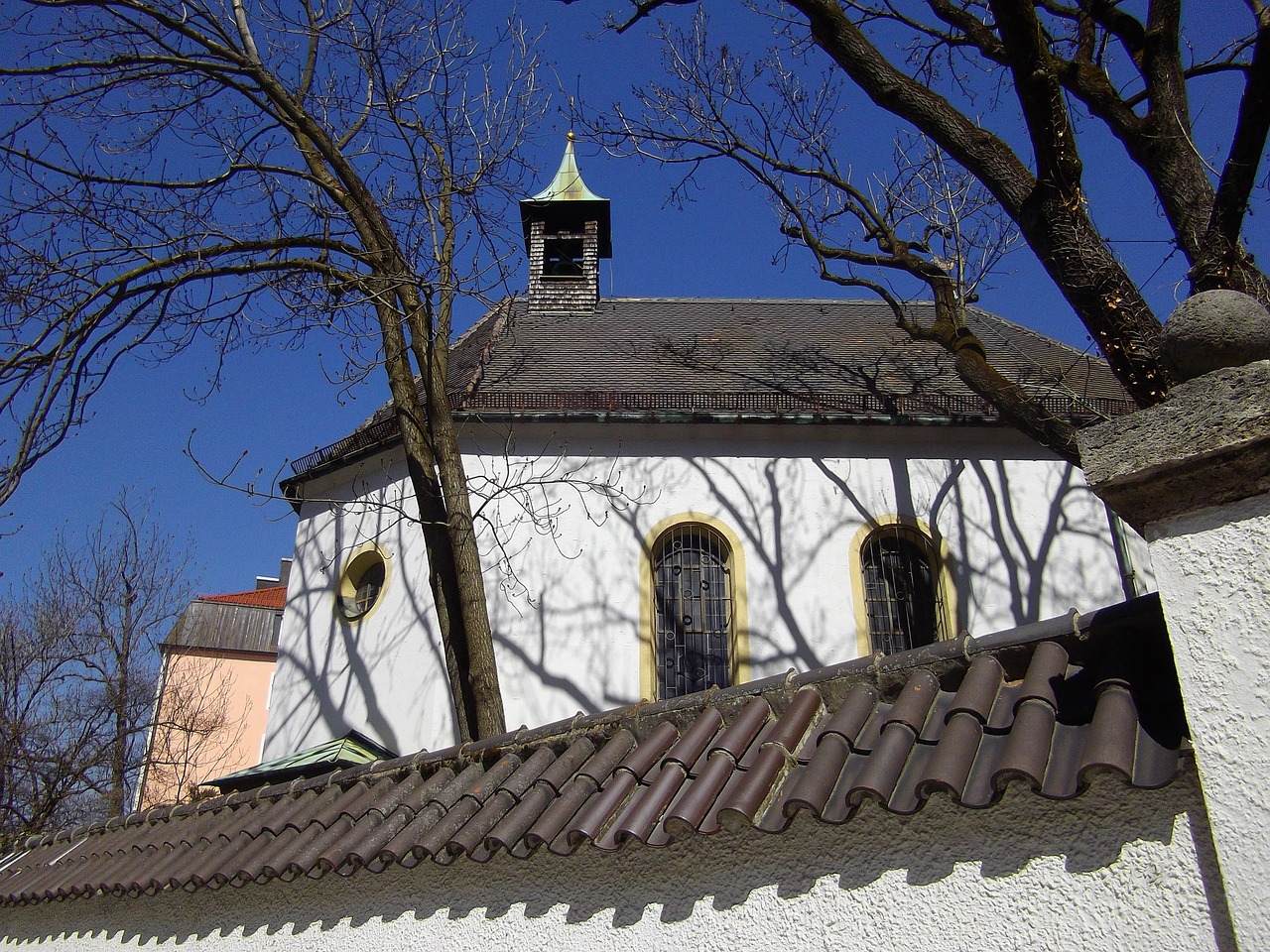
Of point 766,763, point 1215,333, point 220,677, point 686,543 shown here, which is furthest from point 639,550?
point 220,677

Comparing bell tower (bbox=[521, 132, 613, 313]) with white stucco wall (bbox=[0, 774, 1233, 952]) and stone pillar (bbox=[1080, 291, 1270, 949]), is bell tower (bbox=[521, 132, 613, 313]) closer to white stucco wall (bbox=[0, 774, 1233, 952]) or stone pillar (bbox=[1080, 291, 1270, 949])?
white stucco wall (bbox=[0, 774, 1233, 952])

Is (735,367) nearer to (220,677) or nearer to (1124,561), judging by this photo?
(1124,561)

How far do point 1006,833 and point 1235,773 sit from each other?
63 centimetres

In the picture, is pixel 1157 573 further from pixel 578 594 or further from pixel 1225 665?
pixel 578 594

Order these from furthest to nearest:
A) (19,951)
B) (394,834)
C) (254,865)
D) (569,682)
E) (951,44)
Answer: (569,682) → (951,44) → (19,951) → (254,865) → (394,834)

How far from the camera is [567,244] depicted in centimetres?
1788

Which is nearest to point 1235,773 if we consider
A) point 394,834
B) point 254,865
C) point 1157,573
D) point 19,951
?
point 1157,573

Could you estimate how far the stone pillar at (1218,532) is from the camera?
2.42m

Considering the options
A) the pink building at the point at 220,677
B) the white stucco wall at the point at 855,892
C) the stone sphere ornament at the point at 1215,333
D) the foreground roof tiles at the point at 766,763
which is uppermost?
the pink building at the point at 220,677

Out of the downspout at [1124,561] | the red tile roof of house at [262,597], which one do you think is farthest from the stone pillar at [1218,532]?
the red tile roof of house at [262,597]

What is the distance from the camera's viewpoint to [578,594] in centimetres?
1084

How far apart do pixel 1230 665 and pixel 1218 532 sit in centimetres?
34

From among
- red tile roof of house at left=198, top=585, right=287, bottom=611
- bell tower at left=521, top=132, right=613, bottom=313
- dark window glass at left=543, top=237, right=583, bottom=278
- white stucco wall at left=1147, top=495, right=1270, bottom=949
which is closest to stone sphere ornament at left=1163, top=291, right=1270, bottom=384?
white stucco wall at left=1147, top=495, right=1270, bottom=949

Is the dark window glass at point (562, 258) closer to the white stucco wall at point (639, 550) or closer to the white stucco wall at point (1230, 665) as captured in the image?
the white stucco wall at point (639, 550)
